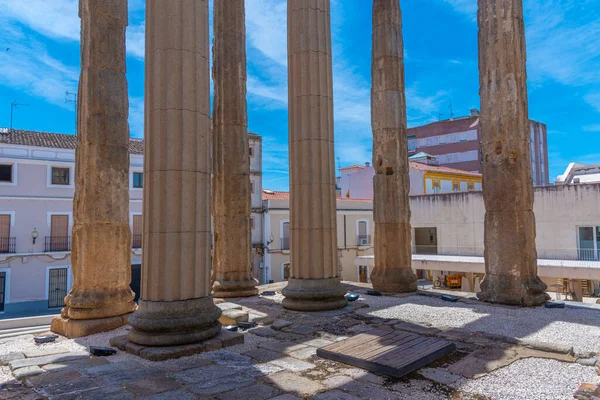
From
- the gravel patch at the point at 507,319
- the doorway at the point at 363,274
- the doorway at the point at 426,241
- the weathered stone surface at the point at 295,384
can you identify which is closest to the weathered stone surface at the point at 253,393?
the weathered stone surface at the point at 295,384

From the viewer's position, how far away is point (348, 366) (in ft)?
16.7

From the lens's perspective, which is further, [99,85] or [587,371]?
[99,85]

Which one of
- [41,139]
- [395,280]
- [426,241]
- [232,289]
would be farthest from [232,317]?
[426,241]

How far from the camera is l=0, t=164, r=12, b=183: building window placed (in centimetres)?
2102

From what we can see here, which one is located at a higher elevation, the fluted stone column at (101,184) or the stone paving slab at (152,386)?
the fluted stone column at (101,184)

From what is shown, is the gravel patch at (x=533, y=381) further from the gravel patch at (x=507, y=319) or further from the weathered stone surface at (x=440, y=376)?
the gravel patch at (x=507, y=319)

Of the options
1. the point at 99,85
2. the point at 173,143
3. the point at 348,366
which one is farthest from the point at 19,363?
the point at 99,85

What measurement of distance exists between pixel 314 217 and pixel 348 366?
3.70 m

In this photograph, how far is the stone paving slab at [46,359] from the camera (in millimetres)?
5300

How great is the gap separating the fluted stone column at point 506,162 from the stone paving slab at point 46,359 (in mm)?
7574

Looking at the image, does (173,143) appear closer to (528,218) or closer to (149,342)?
(149,342)

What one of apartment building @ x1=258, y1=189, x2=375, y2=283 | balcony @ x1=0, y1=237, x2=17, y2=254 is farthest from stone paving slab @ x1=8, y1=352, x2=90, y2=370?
apartment building @ x1=258, y1=189, x2=375, y2=283

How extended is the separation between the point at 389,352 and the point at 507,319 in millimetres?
3349

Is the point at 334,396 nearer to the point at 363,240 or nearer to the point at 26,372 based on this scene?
the point at 26,372
